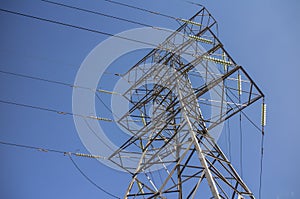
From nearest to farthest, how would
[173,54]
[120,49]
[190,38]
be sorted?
[190,38] < [173,54] < [120,49]

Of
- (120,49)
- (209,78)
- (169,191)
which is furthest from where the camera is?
(120,49)

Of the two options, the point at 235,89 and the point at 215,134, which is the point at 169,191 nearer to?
the point at 215,134

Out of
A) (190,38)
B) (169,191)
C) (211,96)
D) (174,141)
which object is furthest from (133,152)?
(190,38)

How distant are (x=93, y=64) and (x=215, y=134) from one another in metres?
6.72

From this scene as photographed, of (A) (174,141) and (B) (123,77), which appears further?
(B) (123,77)

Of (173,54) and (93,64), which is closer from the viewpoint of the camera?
(173,54)

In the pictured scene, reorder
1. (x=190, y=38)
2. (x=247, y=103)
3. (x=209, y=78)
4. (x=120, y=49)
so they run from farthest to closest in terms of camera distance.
→ (x=120, y=49) < (x=190, y=38) < (x=209, y=78) < (x=247, y=103)

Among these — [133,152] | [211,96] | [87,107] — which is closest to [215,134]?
[211,96]

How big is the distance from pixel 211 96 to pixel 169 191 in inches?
189

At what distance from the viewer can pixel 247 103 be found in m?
9.27

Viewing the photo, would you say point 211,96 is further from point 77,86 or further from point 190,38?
point 77,86

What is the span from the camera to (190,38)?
36.3 feet

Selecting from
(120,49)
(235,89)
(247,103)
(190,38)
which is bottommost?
(247,103)

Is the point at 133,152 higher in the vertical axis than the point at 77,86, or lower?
lower
